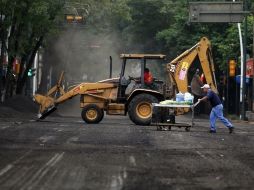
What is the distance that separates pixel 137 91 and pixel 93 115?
7.90ft

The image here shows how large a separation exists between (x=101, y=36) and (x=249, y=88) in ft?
53.3

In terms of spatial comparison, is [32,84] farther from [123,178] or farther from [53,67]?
[123,178]

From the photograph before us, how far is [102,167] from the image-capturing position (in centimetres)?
1329

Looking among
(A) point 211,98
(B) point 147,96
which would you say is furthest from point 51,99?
(A) point 211,98

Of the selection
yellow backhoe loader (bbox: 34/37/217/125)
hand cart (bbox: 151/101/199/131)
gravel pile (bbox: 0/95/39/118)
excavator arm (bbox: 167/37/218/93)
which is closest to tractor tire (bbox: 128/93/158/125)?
yellow backhoe loader (bbox: 34/37/217/125)

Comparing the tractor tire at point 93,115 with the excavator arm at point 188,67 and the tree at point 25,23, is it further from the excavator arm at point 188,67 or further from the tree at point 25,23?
the tree at point 25,23

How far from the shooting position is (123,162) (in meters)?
14.2

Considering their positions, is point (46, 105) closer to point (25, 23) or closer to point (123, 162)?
point (25, 23)

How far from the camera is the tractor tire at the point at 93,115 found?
31.0 meters

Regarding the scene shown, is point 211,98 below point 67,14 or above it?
below

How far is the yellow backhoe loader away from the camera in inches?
1177

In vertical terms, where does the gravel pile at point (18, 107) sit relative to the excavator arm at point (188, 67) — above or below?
below

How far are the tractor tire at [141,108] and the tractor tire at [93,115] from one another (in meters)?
1.76

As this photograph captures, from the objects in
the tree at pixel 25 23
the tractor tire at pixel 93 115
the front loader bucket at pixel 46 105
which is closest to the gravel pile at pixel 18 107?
the tree at pixel 25 23
